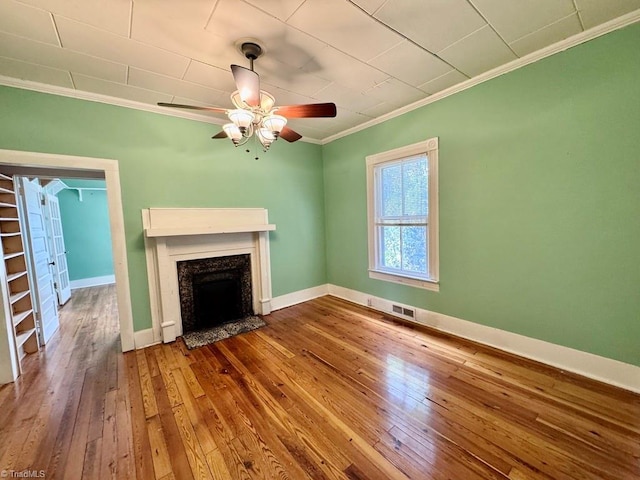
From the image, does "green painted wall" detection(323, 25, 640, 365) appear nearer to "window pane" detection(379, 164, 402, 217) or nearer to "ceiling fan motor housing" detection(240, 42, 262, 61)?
"window pane" detection(379, 164, 402, 217)

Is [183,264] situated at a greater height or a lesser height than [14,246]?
lesser

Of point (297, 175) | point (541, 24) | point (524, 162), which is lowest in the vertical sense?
point (524, 162)

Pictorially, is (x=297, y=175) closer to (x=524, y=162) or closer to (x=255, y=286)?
(x=255, y=286)

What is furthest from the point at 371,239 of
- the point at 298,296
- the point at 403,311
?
the point at 298,296

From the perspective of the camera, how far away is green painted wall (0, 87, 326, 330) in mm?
2373

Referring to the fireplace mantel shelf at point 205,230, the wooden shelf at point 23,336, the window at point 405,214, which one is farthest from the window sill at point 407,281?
the wooden shelf at point 23,336

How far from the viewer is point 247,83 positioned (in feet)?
5.17

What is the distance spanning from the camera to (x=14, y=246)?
8.95 feet

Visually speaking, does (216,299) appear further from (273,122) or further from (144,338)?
(273,122)

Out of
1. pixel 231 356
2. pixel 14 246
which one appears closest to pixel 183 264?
pixel 231 356

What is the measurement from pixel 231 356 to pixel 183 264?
132 cm

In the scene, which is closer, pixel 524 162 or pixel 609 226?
pixel 609 226

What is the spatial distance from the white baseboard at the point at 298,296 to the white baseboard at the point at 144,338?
1.56 metres

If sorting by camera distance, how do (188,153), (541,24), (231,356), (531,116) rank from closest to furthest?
1. (541,24)
2. (531,116)
3. (231,356)
4. (188,153)
